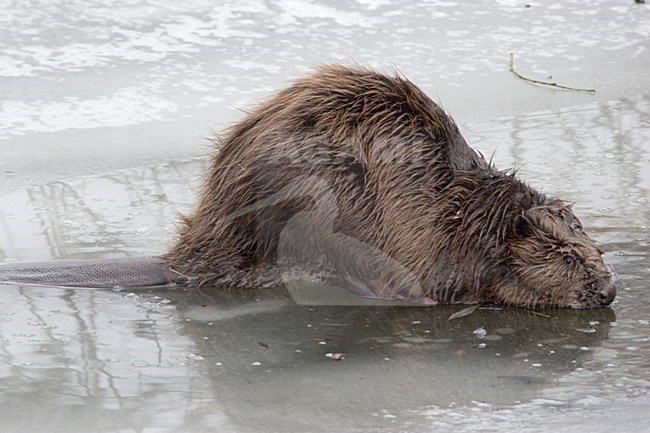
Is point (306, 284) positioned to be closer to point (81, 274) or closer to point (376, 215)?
point (376, 215)

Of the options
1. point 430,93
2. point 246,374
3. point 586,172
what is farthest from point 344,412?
point 430,93

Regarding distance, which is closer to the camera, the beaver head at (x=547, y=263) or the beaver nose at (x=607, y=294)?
the beaver nose at (x=607, y=294)

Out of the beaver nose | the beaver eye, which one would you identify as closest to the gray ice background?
the beaver nose

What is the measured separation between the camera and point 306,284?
12.5 feet

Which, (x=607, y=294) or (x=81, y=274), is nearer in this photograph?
(x=607, y=294)

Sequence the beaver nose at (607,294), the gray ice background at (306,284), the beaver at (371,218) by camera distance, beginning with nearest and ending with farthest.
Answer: the gray ice background at (306,284)
the beaver nose at (607,294)
the beaver at (371,218)

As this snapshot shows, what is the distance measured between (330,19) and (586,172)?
2470 millimetres

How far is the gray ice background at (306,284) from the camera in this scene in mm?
2811

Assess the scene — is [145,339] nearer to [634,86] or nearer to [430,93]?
[430,93]

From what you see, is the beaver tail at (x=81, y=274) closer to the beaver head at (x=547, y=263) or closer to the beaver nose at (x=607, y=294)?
the beaver head at (x=547, y=263)

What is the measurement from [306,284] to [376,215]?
0.36m

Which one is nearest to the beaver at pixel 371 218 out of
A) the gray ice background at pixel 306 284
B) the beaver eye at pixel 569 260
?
the beaver eye at pixel 569 260

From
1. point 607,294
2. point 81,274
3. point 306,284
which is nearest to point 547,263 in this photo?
point 607,294

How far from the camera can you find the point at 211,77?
5.95 metres
